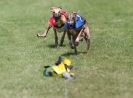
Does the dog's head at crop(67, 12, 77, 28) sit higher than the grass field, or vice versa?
the dog's head at crop(67, 12, 77, 28)

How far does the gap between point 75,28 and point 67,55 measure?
1.03 m

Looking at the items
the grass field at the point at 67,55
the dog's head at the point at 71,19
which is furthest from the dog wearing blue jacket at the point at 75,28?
the grass field at the point at 67,55

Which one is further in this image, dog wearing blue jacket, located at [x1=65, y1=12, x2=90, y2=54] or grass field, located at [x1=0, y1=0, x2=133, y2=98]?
dog wearing blue jacket, located at [x1=65, y1=12, x2=90, y2=54]

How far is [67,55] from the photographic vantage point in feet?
61.5

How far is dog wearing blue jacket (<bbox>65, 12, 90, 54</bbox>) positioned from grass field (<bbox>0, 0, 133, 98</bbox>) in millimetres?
570

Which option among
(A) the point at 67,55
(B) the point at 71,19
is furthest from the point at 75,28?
(A) the point at 67,55

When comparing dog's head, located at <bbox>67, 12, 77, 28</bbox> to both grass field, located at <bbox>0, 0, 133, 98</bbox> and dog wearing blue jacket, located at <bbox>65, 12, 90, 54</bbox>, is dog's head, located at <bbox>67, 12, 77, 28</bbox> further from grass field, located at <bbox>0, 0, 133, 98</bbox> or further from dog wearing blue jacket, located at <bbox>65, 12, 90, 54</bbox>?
grass field, located at <bbox>0, 0, 133, 98</bbox>

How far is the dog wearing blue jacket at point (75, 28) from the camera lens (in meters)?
18.0

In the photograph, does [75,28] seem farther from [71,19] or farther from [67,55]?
[67,55]

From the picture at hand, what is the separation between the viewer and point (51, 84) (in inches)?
586

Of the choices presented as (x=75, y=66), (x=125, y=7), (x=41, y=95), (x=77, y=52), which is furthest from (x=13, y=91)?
(x=125, y=7)

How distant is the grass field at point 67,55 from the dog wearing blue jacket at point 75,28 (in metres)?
0.57

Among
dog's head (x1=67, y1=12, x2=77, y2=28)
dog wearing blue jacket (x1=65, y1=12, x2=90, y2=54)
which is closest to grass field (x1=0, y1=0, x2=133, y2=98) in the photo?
dog wearing blue jacket (x1=65, y1=12, x2=90, y2=54)

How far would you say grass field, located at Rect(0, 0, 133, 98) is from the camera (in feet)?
47.1
